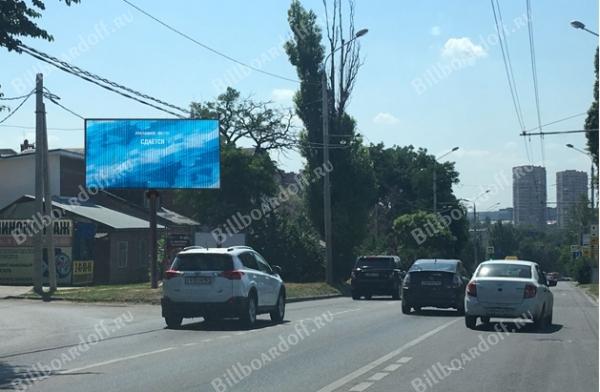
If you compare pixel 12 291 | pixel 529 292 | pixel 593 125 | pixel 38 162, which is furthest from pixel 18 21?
pixel 593 125

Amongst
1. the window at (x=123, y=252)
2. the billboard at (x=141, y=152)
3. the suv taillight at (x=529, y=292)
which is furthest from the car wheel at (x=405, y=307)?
the window at (x=123, y=252)

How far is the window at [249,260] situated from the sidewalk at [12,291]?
14344mm

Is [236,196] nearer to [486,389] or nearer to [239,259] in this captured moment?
[239,259]

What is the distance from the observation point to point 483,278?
18672 millimetres

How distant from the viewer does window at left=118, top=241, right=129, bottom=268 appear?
44.2m

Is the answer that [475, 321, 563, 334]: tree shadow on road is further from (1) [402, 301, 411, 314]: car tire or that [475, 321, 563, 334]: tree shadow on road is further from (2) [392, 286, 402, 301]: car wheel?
(2) [392, 286, 402, 301]: car wheel

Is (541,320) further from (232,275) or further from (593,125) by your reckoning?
(593,125)

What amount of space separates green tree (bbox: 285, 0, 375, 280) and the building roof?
9.32 m

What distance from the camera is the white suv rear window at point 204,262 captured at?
18828 mm

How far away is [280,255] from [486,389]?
3451cm

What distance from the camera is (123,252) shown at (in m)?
44.6

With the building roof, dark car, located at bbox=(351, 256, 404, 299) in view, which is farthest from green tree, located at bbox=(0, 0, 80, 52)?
the building roof

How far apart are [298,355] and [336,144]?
31756 mm

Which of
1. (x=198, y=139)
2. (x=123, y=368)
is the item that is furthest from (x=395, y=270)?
(x=123, y=368)
